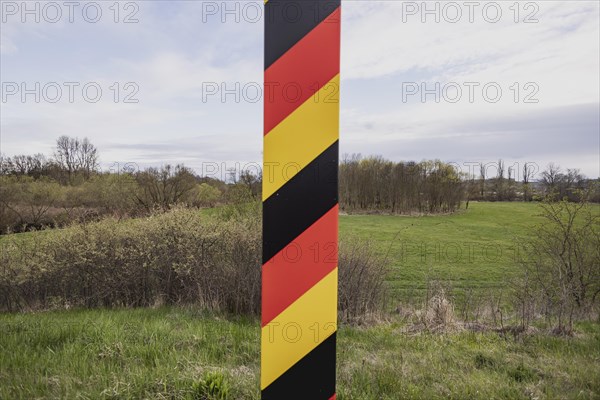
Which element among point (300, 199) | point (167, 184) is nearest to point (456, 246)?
point (167, 184)

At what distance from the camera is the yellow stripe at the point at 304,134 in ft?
3.70

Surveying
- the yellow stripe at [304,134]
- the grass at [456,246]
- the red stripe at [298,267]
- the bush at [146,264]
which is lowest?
the grass at [456,246]

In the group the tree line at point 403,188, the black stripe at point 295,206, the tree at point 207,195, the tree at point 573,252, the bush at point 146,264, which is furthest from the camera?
the tree line at point 403,188

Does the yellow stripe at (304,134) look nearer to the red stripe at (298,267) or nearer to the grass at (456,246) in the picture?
the red stripe at (298,267)

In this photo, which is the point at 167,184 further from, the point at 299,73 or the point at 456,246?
the point at 456,246

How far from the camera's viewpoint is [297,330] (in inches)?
44.5

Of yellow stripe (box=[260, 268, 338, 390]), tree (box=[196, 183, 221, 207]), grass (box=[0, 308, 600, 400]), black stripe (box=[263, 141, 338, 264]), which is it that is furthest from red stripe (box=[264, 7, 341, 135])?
tree (box=[196, 183, 221, 207])

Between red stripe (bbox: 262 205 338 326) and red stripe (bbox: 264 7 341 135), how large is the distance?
1.28ft

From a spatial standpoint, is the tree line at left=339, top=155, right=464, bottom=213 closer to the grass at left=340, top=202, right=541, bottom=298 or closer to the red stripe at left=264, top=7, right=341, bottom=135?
the grass at left=340, top=202, right=541, bottom=298

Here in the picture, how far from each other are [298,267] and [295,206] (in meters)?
0.21

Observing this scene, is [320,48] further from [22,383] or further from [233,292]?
[233,292]

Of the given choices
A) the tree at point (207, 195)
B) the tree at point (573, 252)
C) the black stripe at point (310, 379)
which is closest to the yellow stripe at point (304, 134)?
the black stripe at point (310, 379)

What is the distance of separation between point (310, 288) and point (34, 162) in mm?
42223

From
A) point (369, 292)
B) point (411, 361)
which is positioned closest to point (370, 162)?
point (369, 292)
